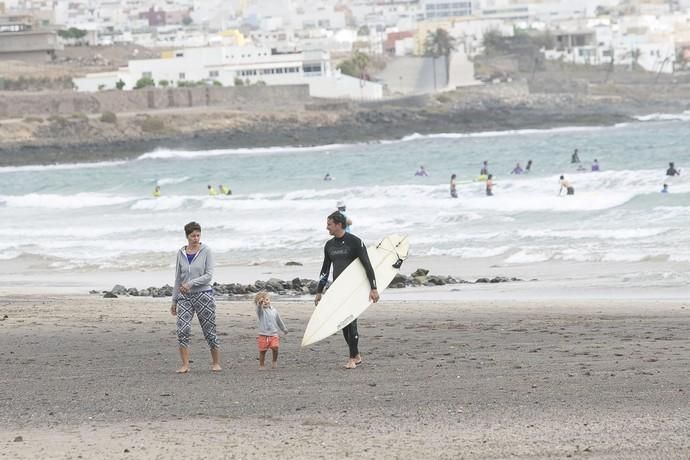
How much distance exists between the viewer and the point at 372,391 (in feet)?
31.4

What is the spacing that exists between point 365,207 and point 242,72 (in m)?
74.3

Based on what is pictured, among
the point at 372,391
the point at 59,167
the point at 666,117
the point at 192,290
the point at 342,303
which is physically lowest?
the point at 666,117

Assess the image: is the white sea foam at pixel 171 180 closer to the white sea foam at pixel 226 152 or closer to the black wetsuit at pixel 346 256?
the white sea foam at pixel 226 152

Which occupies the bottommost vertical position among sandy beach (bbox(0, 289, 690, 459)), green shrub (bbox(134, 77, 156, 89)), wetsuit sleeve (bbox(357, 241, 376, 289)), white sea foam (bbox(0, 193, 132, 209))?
green shrub (bbox(134, 77, 156, 89))

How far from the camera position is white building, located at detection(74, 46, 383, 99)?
344 ft

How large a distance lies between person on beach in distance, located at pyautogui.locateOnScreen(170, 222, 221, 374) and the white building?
306 feet

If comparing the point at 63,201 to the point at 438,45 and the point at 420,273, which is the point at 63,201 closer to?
the point at 420,273

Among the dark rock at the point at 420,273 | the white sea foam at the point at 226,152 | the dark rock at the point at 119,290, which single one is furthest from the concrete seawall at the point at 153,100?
the dark rock at the point at 119,290

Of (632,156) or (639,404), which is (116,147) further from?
(639,404)

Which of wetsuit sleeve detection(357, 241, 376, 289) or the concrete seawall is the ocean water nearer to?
wetsuit sleeve detection(357, 241, 376, 289)

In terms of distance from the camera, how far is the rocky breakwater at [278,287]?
17844 millimetres

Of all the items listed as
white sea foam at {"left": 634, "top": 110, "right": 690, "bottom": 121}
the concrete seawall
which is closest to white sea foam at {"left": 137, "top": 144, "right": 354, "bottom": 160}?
the concrete seawall

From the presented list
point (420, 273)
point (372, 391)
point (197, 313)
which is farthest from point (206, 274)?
point (420, 273)

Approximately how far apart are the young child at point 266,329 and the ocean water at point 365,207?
10.3m
